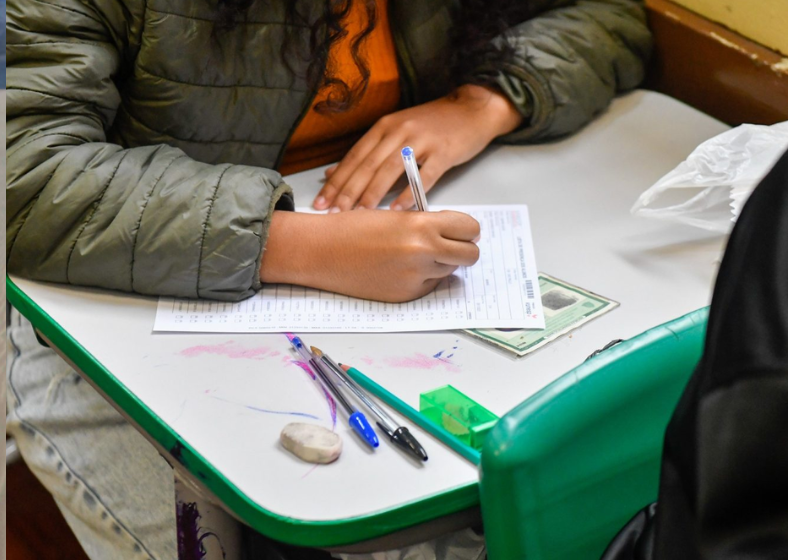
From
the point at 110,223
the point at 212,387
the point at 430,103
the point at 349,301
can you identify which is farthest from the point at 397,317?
the point at 430,103

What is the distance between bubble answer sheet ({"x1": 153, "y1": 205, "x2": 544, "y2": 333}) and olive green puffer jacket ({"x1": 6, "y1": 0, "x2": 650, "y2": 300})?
2cm

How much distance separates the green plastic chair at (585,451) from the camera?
486mm

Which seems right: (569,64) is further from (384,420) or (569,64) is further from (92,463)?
(92,463)

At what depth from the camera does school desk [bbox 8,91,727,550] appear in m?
0.56

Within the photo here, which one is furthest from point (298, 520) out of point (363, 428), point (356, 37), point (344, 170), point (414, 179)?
point (356, 37)

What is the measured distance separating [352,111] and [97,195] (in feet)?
1.31

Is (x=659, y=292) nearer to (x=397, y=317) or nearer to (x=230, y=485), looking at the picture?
(x=397, y=317)

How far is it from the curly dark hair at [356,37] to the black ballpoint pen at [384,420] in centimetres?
42

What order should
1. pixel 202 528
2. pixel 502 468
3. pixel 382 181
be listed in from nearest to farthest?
1. pixel 502 468
2. pixel 202 528
3. pixel 382 181

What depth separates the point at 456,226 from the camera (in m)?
0.80

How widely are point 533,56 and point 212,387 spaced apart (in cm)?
68

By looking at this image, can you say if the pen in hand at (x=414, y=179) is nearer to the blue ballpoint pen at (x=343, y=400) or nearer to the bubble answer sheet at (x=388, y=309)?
the bubble answer sheet at (x=388, y=309)

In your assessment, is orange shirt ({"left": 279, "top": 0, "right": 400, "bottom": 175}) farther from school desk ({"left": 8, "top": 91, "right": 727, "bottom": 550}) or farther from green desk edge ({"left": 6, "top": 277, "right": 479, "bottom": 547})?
green desk edge ({"left": 6, "top": 277, "right": 479, "bottom": 547})

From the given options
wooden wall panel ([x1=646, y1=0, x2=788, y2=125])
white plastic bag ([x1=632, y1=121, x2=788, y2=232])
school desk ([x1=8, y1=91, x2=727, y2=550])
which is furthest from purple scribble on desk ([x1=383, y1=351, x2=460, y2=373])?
wooden wall panel ([x1=646, y1=0, x2=788, y2=125])
